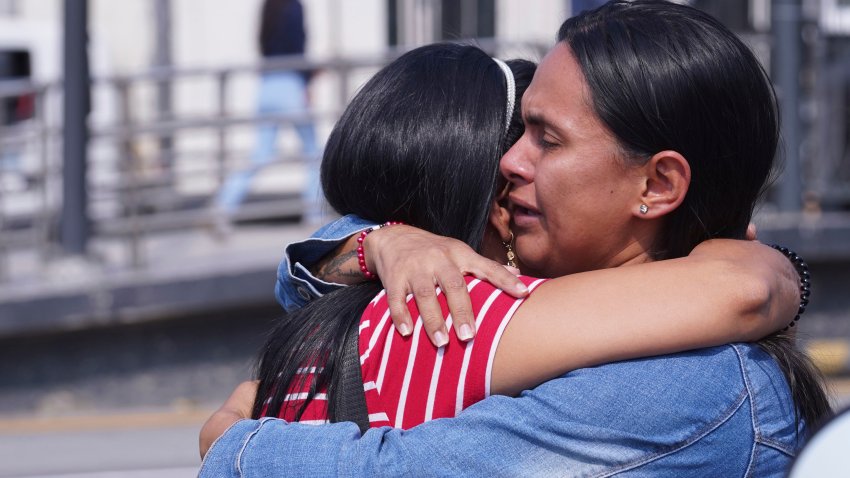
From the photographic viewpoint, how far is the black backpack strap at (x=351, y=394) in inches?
67.0

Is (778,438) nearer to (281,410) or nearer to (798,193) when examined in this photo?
(281,410)

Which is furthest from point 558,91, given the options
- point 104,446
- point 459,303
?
point 104,446

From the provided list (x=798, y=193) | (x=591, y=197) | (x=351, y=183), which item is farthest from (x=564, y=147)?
(x=798, y=193)

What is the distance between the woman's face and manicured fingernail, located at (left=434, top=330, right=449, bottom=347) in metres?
0.35

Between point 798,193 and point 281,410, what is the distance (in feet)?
18.9

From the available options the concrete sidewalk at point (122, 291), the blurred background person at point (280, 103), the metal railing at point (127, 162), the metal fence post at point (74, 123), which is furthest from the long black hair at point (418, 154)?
the blurred background person at point (280, 103)

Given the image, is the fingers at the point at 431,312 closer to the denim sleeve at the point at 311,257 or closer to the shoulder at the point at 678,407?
the shoulder at the point at 678,407

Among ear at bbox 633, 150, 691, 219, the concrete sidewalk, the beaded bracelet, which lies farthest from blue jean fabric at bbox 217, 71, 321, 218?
ear at bbox 633, 150, 691, 219

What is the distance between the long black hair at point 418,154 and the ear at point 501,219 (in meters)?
0.06

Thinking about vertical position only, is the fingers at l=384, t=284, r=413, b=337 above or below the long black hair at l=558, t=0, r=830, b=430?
below

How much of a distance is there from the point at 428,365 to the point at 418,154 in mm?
413

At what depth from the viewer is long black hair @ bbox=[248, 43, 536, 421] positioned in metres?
1.89

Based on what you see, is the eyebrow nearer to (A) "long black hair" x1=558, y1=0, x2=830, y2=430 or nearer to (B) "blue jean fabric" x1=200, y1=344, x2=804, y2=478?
(A) "long black hair" x1=558, y1=0, x2=830, y2=430

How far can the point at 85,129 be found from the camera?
654cm
